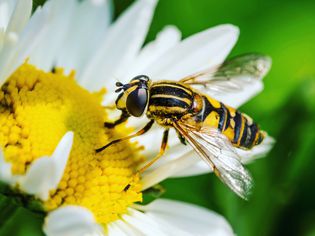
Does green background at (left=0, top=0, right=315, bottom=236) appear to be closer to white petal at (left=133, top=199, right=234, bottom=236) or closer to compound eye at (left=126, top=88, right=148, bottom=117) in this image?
white petal at (left=133, top=199, right=234, bottom=236)

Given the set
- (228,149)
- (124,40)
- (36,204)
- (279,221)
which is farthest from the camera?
(279,221)

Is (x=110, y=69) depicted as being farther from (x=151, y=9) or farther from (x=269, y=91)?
(x=269, y=91)

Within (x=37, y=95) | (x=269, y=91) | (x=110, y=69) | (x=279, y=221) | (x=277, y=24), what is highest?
(x=37, y=95)

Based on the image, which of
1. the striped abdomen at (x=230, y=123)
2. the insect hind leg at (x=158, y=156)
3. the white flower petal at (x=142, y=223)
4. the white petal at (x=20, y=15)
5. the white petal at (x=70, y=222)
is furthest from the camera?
the striped abdomen at (x=230, y=123)

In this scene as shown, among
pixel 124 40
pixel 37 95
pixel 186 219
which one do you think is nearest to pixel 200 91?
pixel 124 40

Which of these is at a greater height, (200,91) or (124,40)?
(124,40)

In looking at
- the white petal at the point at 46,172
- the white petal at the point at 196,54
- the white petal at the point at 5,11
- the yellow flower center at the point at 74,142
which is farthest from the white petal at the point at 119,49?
the white petal at the point at 46,172

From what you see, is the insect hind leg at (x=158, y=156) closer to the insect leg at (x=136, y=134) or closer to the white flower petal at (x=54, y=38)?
the insect leg at (x=136, y=134)
